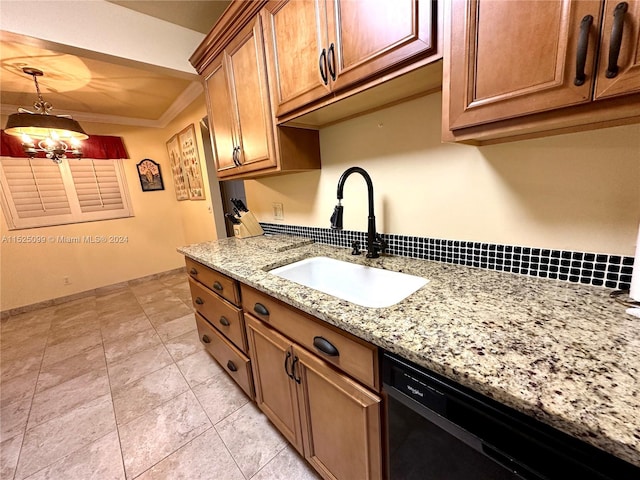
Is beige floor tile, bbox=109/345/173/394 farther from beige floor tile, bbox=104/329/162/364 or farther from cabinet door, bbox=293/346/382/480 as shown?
cabinet door, bbox=293/346/382/480

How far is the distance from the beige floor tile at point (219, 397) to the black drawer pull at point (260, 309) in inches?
33.5

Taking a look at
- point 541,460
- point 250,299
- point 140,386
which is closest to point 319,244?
point 250,299

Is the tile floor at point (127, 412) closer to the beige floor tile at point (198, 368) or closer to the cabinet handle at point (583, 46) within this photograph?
the beige floor tile at point (198, 368)

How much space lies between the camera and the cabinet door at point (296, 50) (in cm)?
96

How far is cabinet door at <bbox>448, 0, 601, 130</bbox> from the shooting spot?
20.0 inches

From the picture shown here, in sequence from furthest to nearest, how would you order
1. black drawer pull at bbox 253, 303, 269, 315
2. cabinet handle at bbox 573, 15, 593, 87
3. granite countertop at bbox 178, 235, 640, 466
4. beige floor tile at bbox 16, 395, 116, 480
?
beige floor tile at bbox 16, 395, 116, 480
black drawer pull at bbox 253, 303, 269, 315
cabinet handle at bbox 573, 15, 593, 87
granite countertop at bbox 178, 235, 640, 466

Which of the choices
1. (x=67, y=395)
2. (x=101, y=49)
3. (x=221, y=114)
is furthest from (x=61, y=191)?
(x=221, y=114)

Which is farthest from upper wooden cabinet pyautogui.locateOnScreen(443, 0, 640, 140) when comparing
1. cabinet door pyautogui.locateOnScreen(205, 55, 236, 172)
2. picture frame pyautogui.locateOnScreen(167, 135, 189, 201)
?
picture frame pyautogui.locateOnScreen(167, 135, 189, 201)

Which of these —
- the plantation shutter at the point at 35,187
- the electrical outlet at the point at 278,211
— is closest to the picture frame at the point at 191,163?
the plantation shutter at the point at 35,187

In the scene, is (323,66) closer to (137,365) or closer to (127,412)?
(127,412)

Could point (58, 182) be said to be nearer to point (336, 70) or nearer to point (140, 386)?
point (140, 386)

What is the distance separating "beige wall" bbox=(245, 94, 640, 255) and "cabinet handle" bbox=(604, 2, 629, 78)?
334mm

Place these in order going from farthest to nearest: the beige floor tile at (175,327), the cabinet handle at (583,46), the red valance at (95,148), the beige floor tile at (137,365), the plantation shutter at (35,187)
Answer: the plantation shutter at (35,187) < the red valance at (95,148) < the beige floor tile at (175,327) < the beige floor tile at (137,365) < the cabinet handle at (583,46)

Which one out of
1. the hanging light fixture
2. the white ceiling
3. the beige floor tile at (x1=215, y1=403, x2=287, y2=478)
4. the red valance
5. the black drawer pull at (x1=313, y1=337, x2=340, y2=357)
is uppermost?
the white ceiling
